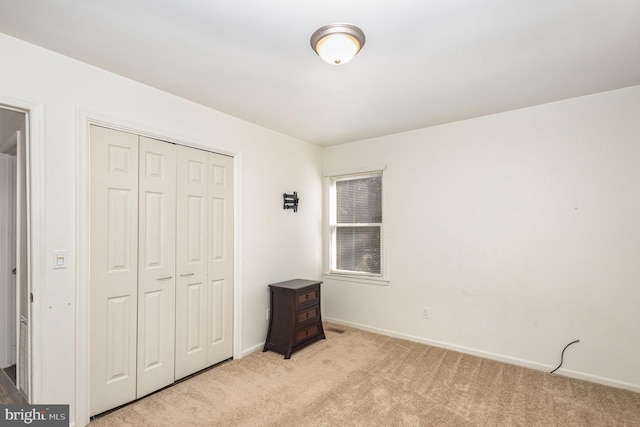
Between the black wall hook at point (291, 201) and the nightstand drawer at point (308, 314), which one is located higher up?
the black wall hook at point (291, 201)

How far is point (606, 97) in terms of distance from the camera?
8.88 ft

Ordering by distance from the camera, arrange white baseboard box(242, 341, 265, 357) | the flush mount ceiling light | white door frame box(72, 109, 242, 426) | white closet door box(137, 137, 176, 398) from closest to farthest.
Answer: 1. the flush mount ceiling light
2. white door frame box(72, 109, 242, 426)
3. white closet door box(137, 137, 176, 398)
4. white baseboard box(242, 341, 265, 357)

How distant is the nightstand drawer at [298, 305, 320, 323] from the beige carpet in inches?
15.0

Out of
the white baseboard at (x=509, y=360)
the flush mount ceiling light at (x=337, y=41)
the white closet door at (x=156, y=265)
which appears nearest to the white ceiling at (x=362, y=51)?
the flush mount ceiling light at (x=337, y=41)

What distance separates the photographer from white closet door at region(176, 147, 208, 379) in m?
2.76

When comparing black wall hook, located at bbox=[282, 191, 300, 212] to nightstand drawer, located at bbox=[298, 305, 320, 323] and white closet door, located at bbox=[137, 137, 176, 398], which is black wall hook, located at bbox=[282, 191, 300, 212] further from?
white closet door, located at bbox=[137, 137, 176, 398]

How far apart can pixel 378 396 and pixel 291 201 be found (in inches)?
89.8

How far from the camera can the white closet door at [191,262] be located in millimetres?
2762

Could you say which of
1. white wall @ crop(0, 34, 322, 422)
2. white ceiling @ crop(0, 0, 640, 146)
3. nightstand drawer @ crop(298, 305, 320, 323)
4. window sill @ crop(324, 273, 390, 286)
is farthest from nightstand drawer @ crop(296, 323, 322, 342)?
white ceiling @ crop(0, 0, 640, 146)

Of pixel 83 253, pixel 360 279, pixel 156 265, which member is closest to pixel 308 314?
pixel 360 279

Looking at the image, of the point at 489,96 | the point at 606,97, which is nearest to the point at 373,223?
the point at 489,96

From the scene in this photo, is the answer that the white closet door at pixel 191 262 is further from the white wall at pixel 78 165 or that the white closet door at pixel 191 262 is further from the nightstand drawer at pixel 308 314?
the nightstand drawer at pixel 308 314

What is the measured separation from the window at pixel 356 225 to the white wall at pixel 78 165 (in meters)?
0.79

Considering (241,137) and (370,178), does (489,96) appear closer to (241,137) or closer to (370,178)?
(370,178)
